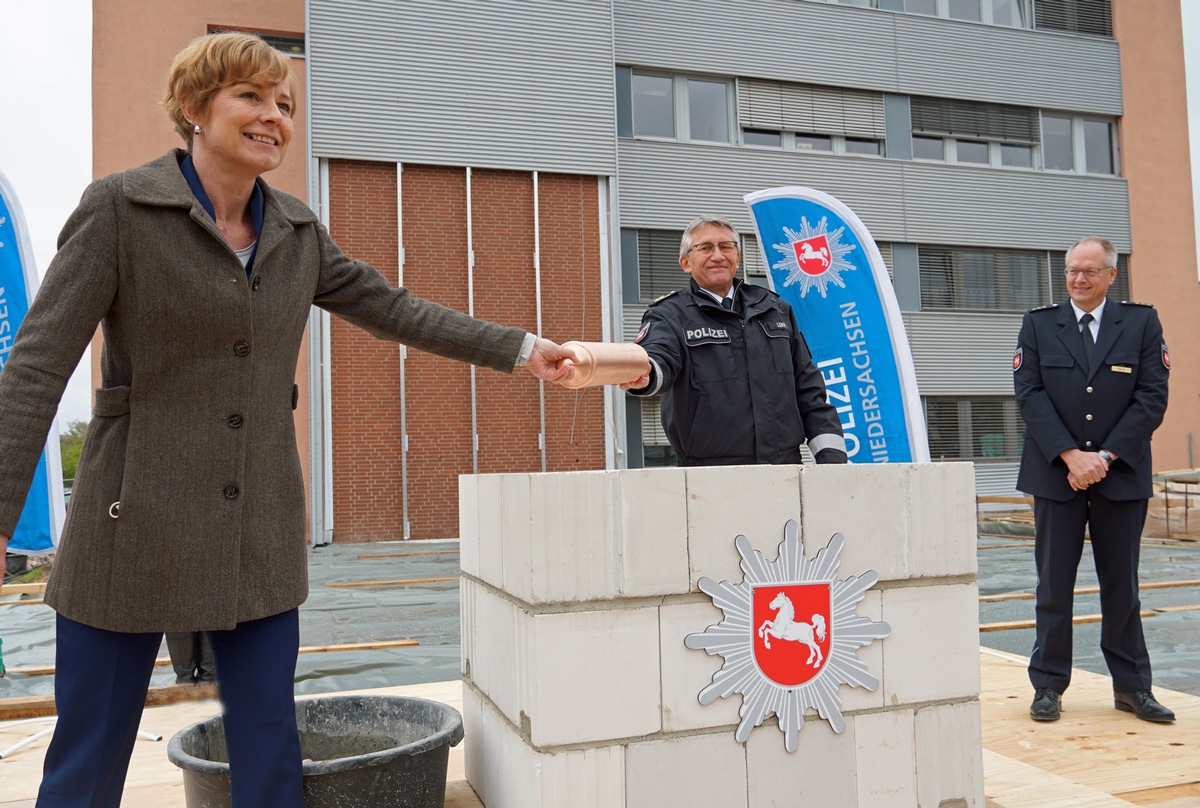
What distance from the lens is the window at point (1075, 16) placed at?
20344mm

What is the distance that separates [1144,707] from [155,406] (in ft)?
12.2

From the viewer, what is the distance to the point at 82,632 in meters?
1.90

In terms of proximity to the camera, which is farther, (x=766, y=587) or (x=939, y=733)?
(x=939, y=733)

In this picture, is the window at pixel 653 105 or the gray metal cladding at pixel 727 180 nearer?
the gray metal cladding at pixel 727 180

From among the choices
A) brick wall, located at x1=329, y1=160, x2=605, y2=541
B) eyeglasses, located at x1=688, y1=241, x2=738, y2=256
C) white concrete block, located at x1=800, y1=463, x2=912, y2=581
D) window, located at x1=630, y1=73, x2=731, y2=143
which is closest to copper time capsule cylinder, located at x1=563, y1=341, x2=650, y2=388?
white concrete block, located at x1=800, y1=463, x2=912, y2=581

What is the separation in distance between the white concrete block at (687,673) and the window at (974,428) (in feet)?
57.5

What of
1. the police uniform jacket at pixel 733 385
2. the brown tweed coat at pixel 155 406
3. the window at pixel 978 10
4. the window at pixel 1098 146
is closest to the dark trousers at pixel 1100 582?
the police uniform jacket at pixel 733 385

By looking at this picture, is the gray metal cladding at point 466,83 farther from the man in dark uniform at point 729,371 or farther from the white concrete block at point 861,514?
the white concrete block at point 861,514

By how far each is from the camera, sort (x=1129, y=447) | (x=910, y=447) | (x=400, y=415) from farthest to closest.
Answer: (x=400, y=415)
(x=910, y=447)
(x=1129, y=447)

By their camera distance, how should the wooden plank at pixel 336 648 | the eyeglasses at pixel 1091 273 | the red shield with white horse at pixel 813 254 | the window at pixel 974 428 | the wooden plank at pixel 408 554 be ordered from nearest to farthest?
the eyeglasses at pixel 1091 273
the wooden plank at pixel 336 648
the red shield with white horse at pixel 813 254
the wooden plank at pixel 408 554
the window at pixel 974 428

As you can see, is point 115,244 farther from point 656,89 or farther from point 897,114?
point 897,114

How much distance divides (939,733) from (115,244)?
2259 millimetres

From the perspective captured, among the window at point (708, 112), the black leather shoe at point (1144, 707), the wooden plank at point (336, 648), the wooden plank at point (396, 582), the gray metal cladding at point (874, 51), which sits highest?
the gray metal cladding at point (874, 51)

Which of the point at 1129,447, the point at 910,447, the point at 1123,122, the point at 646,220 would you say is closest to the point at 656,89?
the point at 646,220
